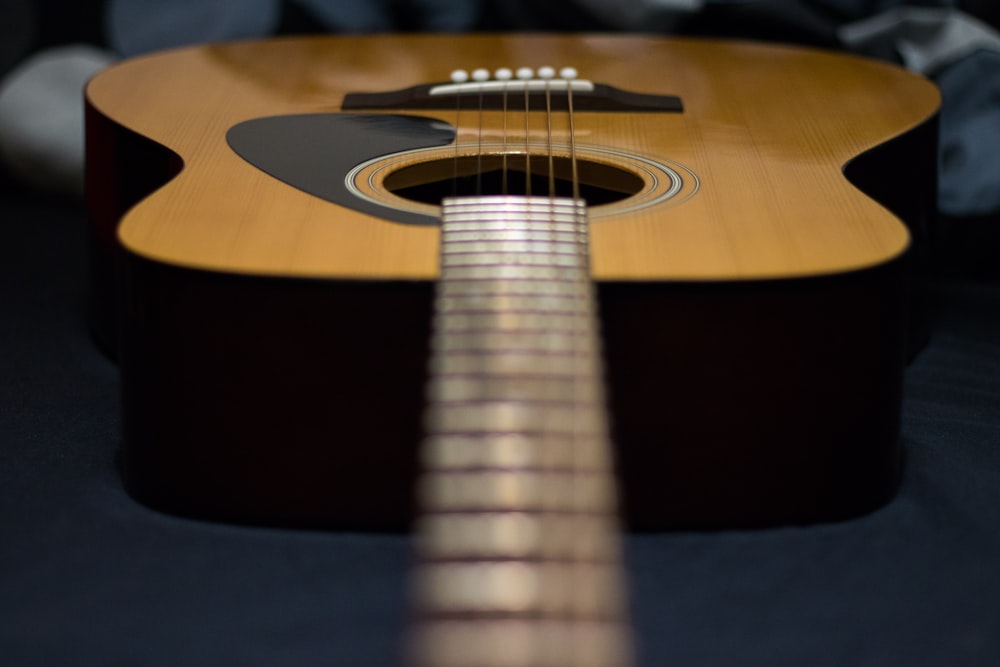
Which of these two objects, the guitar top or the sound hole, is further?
the sound hole

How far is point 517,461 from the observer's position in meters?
0.46

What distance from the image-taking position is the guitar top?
24.5 inches

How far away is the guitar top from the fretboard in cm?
3

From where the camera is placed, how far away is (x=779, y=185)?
747mm

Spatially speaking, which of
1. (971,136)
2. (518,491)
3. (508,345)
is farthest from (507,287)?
(971,136)

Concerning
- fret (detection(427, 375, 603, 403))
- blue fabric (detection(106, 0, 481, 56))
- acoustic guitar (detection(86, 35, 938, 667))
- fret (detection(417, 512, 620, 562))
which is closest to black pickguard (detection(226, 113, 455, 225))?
acoustic guitar (detection(86, 35, 938, 667))

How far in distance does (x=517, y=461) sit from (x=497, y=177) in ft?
1.31

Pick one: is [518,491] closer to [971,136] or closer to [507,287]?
[507,287]

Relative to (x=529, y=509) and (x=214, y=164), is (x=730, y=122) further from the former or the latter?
(x=529, y=509)

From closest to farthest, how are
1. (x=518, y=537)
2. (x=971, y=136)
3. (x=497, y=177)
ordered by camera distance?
(x=518, y=537), (x=497, y=177), (x=971, y=136)

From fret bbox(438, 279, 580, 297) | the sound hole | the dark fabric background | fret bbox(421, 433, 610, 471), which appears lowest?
the dark fabric background

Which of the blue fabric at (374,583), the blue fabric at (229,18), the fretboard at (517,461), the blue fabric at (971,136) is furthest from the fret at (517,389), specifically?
the blue fabric at (229,18)

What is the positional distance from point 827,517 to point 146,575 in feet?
1.22

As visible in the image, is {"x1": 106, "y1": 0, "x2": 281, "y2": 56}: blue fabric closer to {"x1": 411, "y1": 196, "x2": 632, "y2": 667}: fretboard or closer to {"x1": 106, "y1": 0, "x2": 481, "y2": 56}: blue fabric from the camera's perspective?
{"x1": 106, "y1": 0, "x2": 481, "y2": 56}: blue fabric
